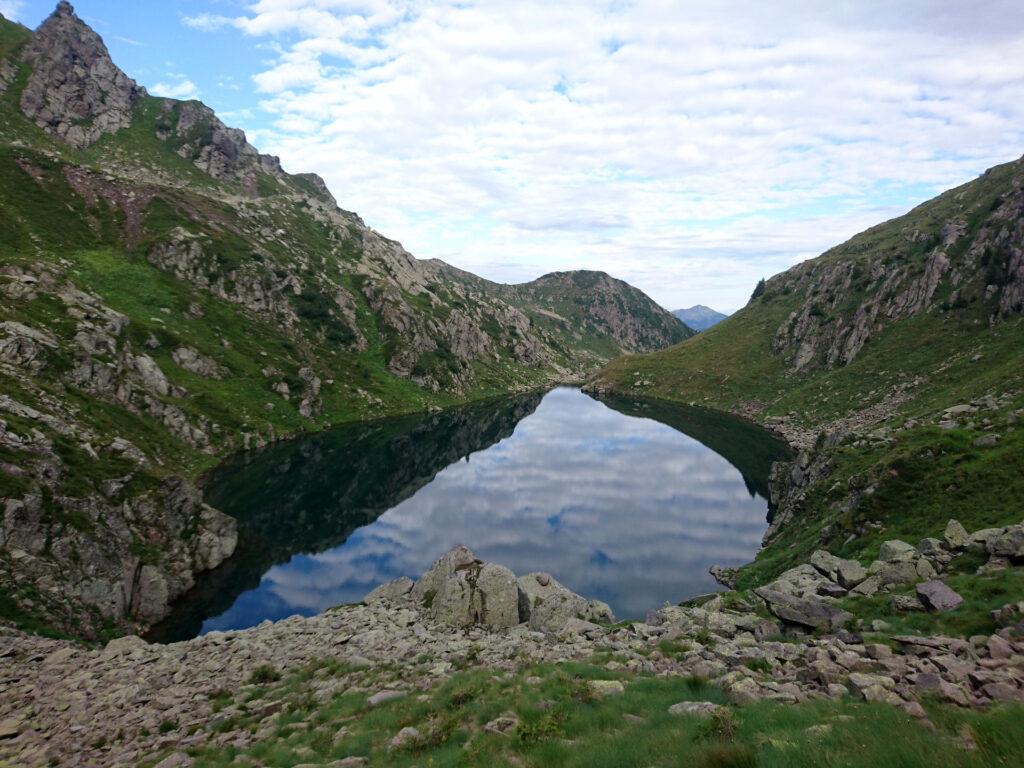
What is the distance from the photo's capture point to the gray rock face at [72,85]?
519 feet

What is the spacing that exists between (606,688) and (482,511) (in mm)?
56613

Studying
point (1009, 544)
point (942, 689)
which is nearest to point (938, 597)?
point (1009, 544)

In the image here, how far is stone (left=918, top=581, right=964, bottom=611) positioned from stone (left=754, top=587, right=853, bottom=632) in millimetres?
2464

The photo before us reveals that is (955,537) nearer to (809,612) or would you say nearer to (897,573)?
(897,573)

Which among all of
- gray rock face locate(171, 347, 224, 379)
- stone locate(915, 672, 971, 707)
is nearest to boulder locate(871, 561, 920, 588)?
stone locate(915, 672, 971, 707)

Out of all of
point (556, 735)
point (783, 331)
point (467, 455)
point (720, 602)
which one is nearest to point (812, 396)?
point (783, 331)

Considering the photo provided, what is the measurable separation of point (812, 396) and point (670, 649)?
118 metres

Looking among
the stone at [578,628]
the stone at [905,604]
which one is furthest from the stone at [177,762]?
the stone at [905,604]

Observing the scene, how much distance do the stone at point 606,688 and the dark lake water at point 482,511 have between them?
28.3 meters

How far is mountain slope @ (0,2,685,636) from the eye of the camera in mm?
37250

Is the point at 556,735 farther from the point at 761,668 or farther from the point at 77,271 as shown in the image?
the point at 77,271

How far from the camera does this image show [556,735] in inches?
490

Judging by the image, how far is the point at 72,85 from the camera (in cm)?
17200

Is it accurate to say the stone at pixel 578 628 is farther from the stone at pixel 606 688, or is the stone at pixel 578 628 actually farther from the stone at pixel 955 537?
the stone at pixel 955 537
